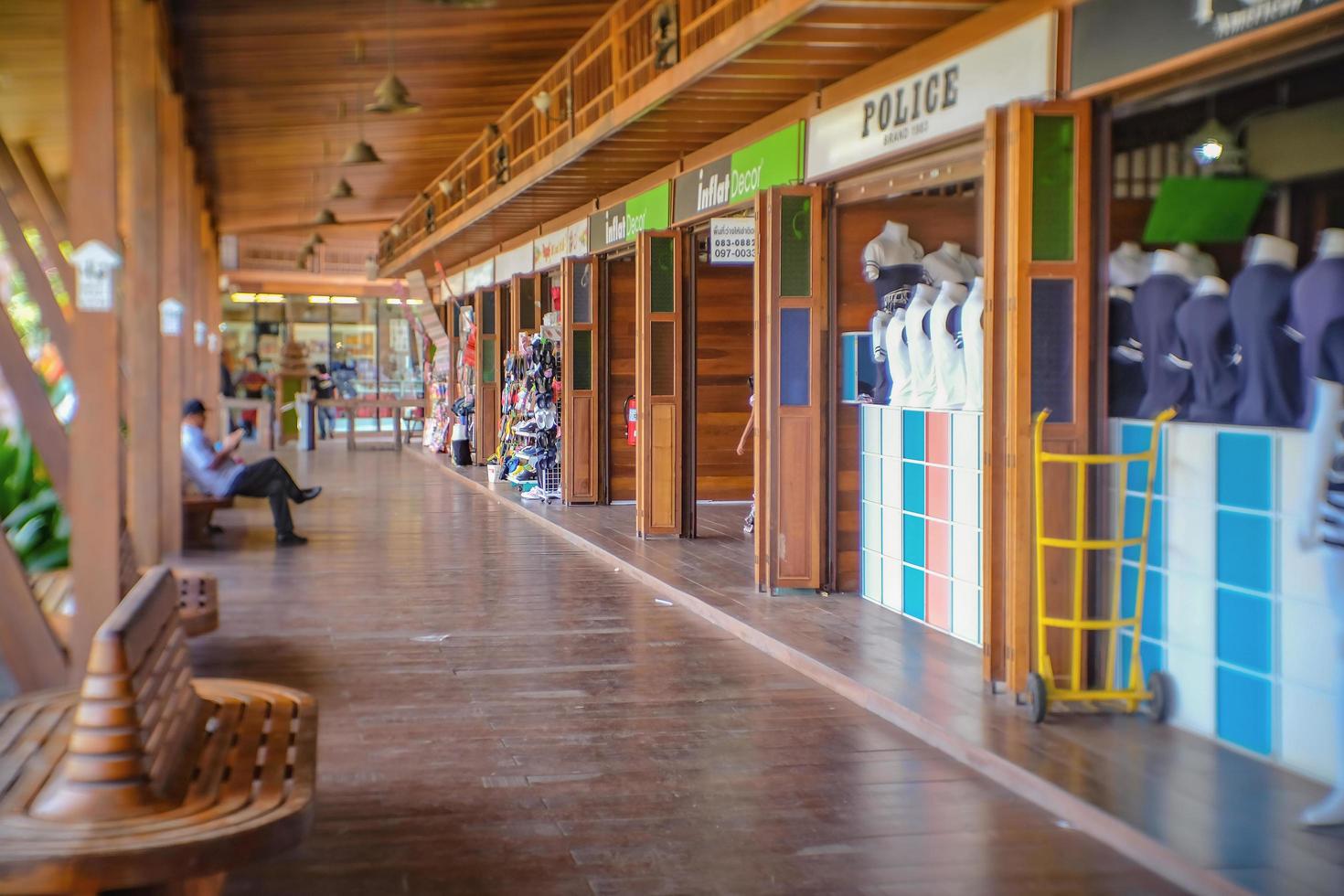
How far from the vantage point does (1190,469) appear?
487cm

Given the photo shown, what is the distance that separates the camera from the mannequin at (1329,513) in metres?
3.70

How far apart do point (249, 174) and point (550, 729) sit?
15.8 metres

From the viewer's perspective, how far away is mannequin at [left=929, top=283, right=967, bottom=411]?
6398mm

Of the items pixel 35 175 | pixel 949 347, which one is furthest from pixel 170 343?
pixel 949 347

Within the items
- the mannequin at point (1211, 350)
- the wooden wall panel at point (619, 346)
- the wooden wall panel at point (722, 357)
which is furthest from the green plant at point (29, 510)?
the wooden wall panel at point (619, 346)

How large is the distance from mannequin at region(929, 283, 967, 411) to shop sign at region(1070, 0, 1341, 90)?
5.04 feet

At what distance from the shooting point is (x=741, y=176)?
8.45 m

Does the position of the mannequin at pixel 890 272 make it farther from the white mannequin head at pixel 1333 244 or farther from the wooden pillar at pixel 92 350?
the wooden pillar at pixel 92 350

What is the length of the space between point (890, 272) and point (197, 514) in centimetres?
595

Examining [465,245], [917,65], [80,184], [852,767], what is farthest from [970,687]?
[465,245]

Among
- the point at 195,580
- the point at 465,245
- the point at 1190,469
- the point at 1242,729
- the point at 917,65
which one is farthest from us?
the point at 465,245

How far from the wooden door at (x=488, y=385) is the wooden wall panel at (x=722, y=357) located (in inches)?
216

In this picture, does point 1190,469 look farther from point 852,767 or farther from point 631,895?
point 631,895

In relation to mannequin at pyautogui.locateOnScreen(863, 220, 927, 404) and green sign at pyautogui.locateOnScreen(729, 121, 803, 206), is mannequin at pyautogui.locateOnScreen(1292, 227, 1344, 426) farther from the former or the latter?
green sign at pyautogui.locateOnScreen(729, 121, 803, 206)
